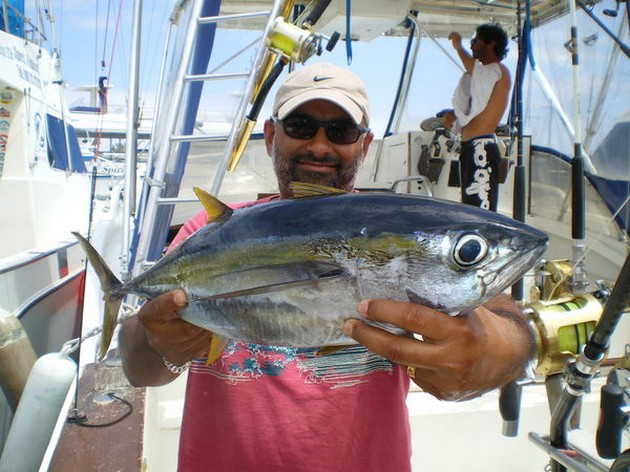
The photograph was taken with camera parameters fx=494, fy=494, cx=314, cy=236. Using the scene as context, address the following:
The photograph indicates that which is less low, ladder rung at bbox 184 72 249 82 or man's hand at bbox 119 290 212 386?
ladder rung at bbox 184 72 249 82

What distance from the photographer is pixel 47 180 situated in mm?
7453

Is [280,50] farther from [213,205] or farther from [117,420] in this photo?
[117,420]

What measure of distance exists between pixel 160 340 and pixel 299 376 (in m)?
0.42

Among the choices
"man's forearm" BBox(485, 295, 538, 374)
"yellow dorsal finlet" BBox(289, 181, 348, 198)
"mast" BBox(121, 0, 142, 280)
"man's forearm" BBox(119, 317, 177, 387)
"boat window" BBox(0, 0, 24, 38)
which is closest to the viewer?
"yellow dorsal finlet" BBox(289, 181, 348, 198)

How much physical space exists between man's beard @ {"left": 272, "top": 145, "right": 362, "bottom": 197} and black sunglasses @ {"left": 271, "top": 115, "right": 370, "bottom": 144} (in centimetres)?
6

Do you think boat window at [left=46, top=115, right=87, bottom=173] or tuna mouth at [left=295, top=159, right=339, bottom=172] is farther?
boat window at [left=46, top=115, right=87, bottom=173]

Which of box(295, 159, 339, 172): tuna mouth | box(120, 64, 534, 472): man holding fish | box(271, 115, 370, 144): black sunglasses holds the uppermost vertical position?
box(271, 115, 370, 144): black sunglasses

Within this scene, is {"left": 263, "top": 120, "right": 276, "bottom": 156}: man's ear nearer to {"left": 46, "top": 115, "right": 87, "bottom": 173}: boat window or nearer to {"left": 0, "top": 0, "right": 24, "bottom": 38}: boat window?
{"left": 0, "top": 0, "right": 24, "bottom": 38}: boat window

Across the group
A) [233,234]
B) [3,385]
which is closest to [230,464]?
[233,234]

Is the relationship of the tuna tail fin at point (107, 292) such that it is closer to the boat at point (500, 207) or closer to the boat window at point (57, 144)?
the boat at point (500, 207)

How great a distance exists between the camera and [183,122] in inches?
124

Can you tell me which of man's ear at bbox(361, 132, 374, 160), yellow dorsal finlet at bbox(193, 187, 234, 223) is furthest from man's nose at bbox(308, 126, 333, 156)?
yellow dorsal finlet at bbox(193, 187, 234, 223)

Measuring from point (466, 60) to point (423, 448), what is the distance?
3.17 metres

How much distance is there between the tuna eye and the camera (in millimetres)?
860
